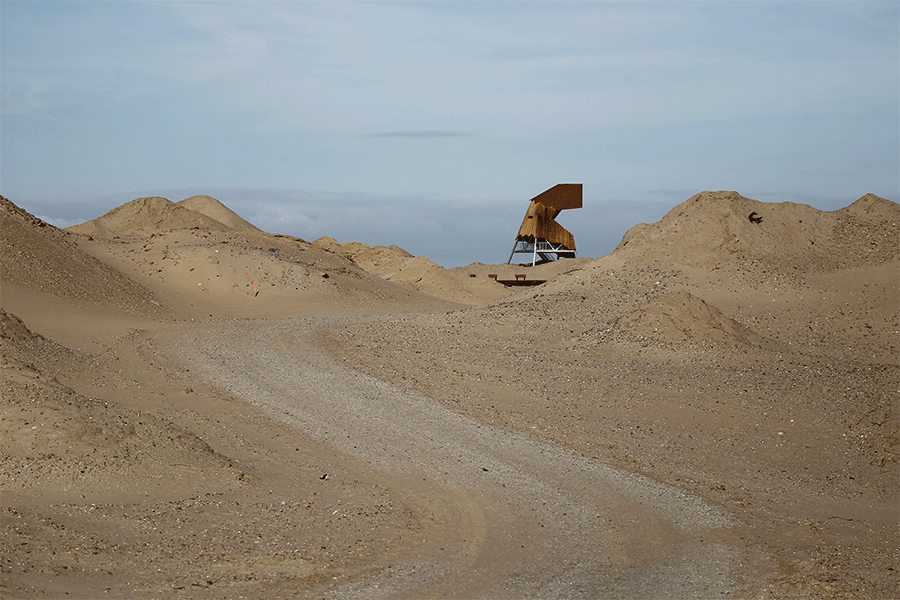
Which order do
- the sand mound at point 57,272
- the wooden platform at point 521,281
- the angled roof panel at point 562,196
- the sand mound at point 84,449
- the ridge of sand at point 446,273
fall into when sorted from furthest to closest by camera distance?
1. the angled roof panel at point 562,196
2. the wooden platform at point 521,281
3. the ridge of sand at point 446,273
4. the sand mound at point 57,272
5. the sand mound at point 84,449

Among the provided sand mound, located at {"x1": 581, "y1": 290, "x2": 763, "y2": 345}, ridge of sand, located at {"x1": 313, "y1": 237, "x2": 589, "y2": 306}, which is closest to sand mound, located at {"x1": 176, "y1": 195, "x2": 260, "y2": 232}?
ridge of sand, located at {"x1": 313, "y1": 237, "x2": 589, "y2": 306}

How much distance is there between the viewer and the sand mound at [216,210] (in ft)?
192

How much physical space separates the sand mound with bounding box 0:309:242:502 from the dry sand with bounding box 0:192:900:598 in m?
0.04

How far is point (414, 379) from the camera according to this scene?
1709 centimetres

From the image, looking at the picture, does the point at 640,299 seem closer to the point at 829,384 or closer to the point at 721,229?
the point at 721,229

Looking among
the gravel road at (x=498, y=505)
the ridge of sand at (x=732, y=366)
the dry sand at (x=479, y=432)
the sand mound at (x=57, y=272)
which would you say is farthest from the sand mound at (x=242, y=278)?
the gravel road at (x=498, y=505)

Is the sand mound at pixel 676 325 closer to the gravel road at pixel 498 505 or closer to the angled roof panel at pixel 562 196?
the gravel road at pixel 498 505

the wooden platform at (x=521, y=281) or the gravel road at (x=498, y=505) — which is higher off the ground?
the wooden platform at (x=521, y=281)

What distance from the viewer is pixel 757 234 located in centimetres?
2955

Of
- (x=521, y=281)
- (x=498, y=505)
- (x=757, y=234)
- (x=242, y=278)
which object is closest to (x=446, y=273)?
(x=521, y=281)

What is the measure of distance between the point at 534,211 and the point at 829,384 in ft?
121

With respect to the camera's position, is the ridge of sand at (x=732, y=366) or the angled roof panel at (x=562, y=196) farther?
the angled roof panel at (x=562, y=196)

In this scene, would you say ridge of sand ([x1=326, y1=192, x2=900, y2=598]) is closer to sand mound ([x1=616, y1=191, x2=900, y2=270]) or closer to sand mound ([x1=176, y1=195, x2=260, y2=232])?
sand mound ([x1=616, y1=191, x2=900, y2=270])

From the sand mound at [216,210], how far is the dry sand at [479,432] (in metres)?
28.8
